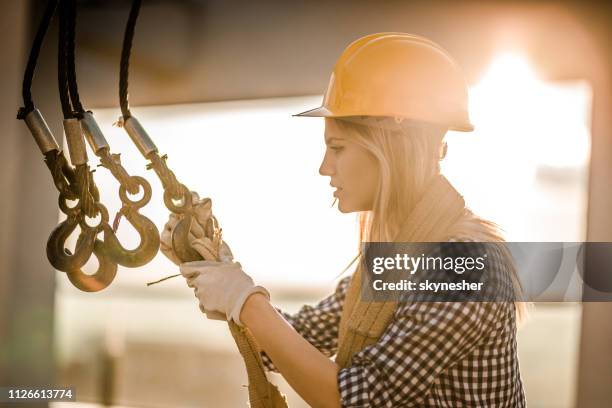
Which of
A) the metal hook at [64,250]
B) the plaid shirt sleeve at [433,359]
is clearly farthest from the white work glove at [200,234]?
the plaid shirt sleeve at [433,359]

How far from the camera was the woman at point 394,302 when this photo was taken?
72 cm

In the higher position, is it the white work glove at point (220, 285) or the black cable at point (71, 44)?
the black cable at point (71, 44)

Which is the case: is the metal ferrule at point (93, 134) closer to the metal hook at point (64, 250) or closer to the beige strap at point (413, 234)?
the metal hook at point (64, 250)

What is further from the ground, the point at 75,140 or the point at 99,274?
the point at 75,140

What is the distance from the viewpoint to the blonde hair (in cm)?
82

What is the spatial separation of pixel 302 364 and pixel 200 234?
0.70ft

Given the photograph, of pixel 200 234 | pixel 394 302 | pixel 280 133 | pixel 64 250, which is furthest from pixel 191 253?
pixel 280 133

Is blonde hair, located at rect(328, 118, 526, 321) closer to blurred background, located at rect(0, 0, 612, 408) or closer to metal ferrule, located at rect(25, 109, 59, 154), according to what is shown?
metal ferrule, located at rect(25, 109, 59, 154)

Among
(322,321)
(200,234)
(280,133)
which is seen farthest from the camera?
(280,133)

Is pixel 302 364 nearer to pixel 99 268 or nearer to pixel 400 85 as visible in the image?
pixel 99 268

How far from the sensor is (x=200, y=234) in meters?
0.82

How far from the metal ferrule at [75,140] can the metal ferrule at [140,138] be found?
2.1 inches

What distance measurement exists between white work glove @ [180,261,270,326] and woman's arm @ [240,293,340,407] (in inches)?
2.4

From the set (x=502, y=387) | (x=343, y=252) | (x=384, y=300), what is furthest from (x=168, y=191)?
(x=343, y=252)
